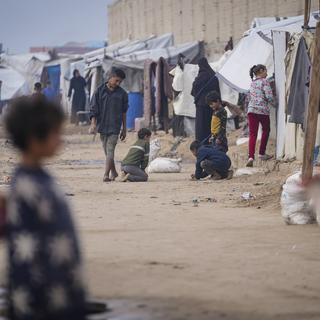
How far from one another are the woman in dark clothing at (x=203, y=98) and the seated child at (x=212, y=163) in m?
1.77

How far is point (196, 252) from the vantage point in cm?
844

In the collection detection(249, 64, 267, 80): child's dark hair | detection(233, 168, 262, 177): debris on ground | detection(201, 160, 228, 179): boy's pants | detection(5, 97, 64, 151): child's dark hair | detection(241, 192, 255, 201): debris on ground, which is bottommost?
detection(241, 192, 255, 201): debris on ground

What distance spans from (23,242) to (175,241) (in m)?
4.80

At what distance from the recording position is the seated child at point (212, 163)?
14.9 metres

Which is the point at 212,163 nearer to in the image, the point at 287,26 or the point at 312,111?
the point at 287,26

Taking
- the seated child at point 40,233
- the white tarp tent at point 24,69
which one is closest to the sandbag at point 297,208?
the seated child at point 40,233

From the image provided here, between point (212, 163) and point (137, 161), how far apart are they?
0.99 meters

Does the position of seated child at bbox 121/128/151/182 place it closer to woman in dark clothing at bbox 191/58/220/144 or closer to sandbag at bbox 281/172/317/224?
woman in dark clothing at bbox 191/58/220/144

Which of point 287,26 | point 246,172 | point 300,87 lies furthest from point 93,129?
point 287,26

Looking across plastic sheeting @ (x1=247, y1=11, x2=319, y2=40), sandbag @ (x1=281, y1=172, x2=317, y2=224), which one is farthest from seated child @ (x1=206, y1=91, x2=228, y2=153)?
sandbag @ (x1=281, y1=172, x2=317, y2=224)

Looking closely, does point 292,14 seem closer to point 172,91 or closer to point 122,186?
point 172,91

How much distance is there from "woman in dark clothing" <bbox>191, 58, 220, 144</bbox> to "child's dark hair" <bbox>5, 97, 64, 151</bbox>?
12.6m

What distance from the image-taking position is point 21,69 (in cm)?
4559

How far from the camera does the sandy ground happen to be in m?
6.57
